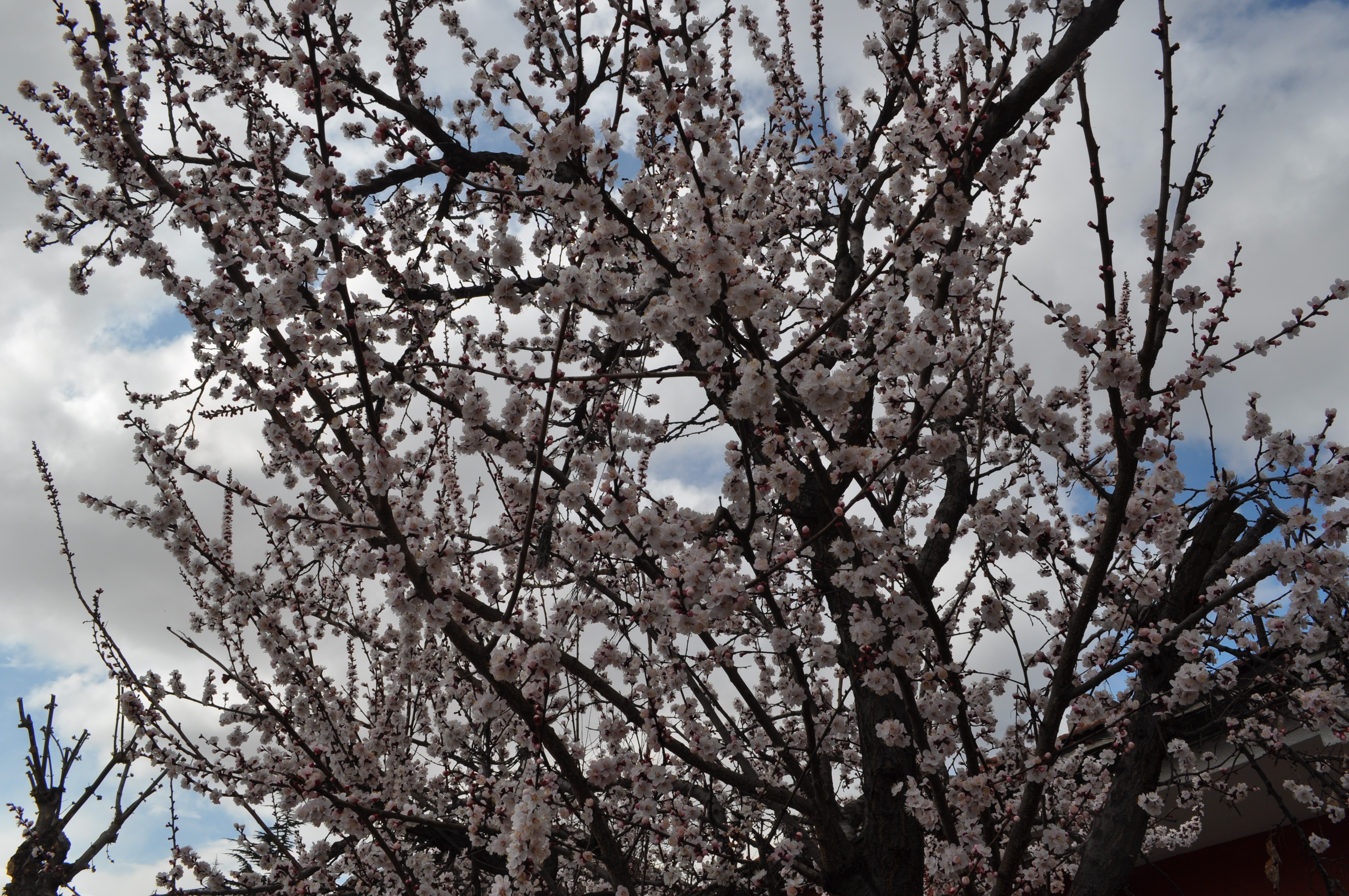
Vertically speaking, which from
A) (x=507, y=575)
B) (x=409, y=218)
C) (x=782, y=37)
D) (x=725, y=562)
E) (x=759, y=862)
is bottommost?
(x=759, y=862)

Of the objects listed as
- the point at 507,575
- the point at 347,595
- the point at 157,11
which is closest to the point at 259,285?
the point at 507,575

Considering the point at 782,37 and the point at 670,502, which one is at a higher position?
the point at 782,37

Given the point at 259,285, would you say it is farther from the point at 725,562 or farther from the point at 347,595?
the point at 347,595

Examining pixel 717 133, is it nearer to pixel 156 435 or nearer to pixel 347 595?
pixel 156 435

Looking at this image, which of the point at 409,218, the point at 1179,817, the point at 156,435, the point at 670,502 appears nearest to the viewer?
the point at 670,502

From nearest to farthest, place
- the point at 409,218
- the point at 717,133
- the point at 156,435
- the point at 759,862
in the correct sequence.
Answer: the point at 717,133 → the point at 156,435 → the point at 759,862 → the point at 409,218

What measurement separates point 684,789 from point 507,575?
1534 mm

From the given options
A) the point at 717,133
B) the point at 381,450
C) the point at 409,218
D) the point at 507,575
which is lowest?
the point at 381,450

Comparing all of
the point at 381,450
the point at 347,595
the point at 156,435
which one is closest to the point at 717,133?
the point at 381,450

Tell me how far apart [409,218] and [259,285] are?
120 inches

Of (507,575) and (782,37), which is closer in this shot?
(507,575)

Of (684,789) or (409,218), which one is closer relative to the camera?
(684,789)

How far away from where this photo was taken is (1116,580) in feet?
13.0

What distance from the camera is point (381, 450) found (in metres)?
2.56
